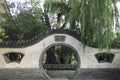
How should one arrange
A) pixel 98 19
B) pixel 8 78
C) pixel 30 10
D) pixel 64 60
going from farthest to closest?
pixel 64 60
pixel 30 10
pixel 8 78
pixel 98 19

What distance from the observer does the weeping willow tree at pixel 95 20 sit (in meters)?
14.3

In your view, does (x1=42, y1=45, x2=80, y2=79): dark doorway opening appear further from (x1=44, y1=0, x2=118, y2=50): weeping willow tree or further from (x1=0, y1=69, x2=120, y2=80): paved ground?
(x1=44, y1=0, x2=118, y2=50): weeping willow tree

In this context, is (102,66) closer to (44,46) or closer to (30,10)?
(44,46)

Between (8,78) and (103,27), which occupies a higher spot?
(103,27)

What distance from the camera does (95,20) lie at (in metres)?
14.5

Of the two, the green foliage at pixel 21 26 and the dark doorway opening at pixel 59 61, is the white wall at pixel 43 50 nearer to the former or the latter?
the dark doorway opening at pixel 59 61

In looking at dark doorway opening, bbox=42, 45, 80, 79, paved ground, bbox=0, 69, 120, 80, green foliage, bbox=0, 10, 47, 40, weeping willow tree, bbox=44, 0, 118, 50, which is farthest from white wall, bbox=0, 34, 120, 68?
green foliage, bbox=0, 10, 47, 40

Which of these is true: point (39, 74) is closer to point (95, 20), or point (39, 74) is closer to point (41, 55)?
point (41, 55)

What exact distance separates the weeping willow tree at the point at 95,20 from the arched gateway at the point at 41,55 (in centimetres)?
64

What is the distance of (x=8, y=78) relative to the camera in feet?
51.1

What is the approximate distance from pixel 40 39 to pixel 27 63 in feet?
4.65

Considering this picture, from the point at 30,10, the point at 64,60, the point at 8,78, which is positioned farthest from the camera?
the point at 64,60

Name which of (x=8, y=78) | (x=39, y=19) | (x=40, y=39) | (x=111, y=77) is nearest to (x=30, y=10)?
(x=39, y=19)

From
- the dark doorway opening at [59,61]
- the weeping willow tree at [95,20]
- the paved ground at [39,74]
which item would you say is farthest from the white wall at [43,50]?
the dark doorway opening at [59,61]
